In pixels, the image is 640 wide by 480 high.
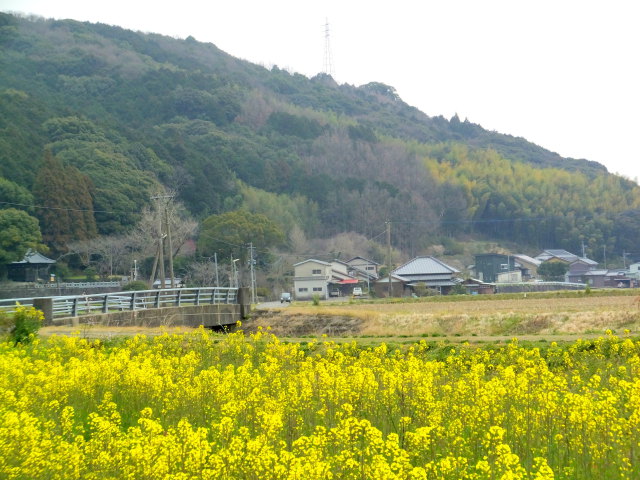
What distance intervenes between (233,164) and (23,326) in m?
65.3

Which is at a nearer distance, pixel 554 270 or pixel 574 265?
pixel 554 270

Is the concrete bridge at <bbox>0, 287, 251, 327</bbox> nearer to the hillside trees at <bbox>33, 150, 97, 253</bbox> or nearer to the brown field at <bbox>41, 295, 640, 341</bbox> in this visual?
the brown field at <bbox>41, 295, 640, 341</bbox>

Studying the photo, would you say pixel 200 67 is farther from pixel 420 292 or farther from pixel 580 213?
pixel 420 292

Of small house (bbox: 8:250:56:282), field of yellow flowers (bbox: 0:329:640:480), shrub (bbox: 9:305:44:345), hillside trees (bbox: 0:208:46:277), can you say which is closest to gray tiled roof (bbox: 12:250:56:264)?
small house (bbox: 8:250:56:282)

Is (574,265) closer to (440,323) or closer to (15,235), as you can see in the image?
(15,235)

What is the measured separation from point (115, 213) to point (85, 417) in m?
41.2

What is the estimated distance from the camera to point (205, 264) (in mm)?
48781

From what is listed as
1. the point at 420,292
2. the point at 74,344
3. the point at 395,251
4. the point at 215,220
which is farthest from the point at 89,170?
the point at 74,344

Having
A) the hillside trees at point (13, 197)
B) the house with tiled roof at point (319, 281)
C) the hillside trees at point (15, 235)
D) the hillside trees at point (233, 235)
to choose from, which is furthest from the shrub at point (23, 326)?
the house with tiled roof at point (319, 281)

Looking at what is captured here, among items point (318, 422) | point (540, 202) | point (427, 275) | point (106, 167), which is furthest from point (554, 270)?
point (318, 422)

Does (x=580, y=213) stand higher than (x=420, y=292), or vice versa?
(x=580, y=213)

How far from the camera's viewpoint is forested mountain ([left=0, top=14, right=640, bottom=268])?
165 ft

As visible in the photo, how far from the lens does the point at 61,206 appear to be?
4431 centimetres

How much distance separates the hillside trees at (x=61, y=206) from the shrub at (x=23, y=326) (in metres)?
30.6
